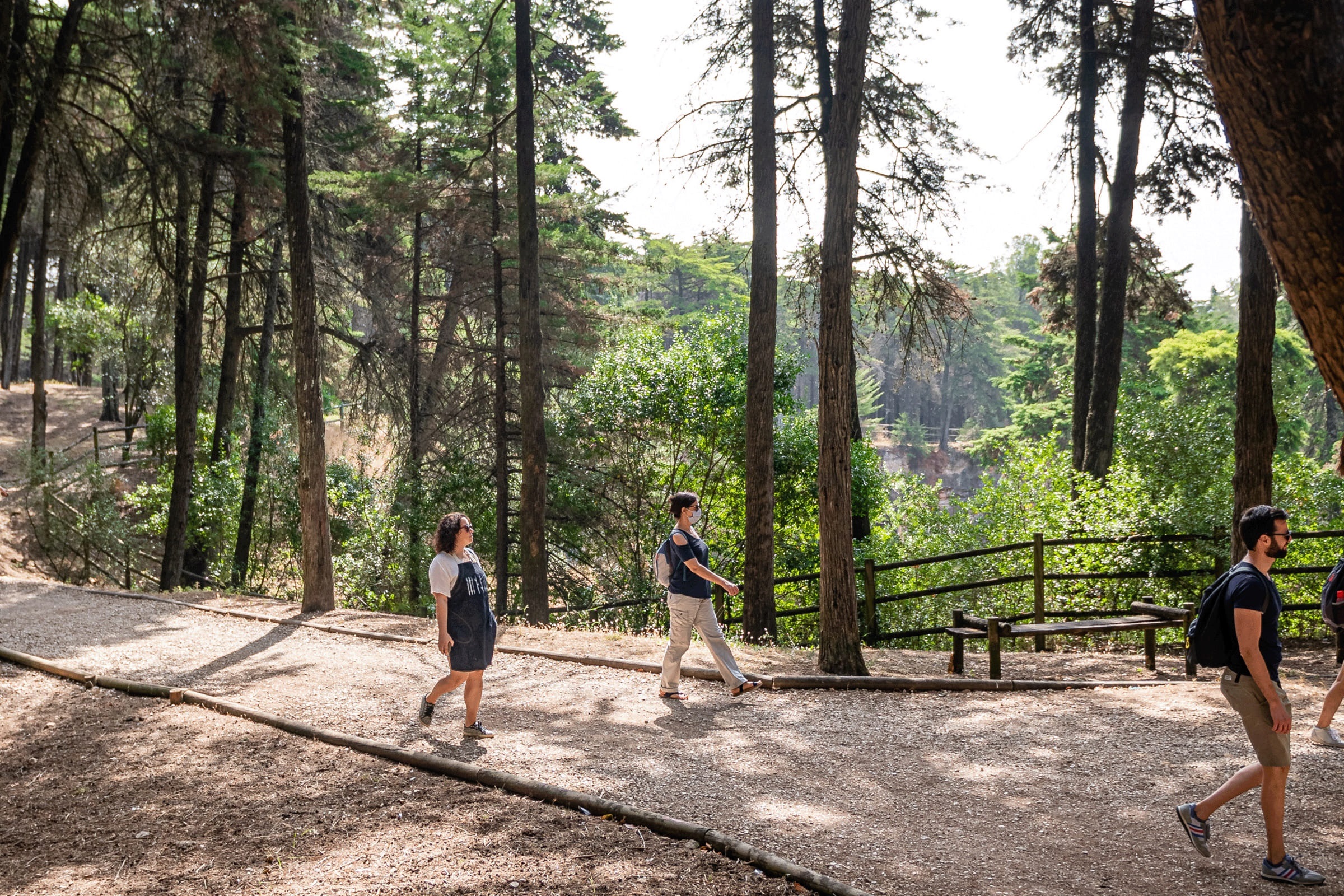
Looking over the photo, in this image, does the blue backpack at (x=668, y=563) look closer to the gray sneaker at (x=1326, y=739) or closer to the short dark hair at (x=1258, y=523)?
the short dark hair at (x=1258, y=523)

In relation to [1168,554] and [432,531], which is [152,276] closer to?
[432,531]

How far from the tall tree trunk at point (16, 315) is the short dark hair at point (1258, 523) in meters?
35.7

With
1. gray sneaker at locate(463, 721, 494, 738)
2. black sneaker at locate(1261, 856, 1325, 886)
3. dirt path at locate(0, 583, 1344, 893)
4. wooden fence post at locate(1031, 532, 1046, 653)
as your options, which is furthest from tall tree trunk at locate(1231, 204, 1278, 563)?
gray sneaker at locate(463, 721, 494, 738)

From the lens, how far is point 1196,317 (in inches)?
1483

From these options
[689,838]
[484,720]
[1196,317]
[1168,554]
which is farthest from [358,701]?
[1196,317]

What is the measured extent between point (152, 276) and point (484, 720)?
14.6 metres

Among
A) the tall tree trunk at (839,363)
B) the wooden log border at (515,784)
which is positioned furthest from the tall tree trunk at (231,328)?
the tall tree trunk at (839,363)

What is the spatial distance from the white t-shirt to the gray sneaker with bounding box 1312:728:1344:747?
6315mm

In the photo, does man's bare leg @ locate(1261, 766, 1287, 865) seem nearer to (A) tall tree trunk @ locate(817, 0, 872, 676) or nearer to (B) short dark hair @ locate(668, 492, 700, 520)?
(B) short dark hair @ locate(668, 492, 700, 520)

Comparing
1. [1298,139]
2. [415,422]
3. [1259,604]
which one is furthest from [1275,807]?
[415,422]

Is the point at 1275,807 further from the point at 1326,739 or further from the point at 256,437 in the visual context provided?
the point at 256,437

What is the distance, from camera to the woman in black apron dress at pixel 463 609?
260 inches

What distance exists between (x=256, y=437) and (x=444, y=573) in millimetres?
15237

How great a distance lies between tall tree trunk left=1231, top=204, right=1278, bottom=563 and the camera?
10953 mm
